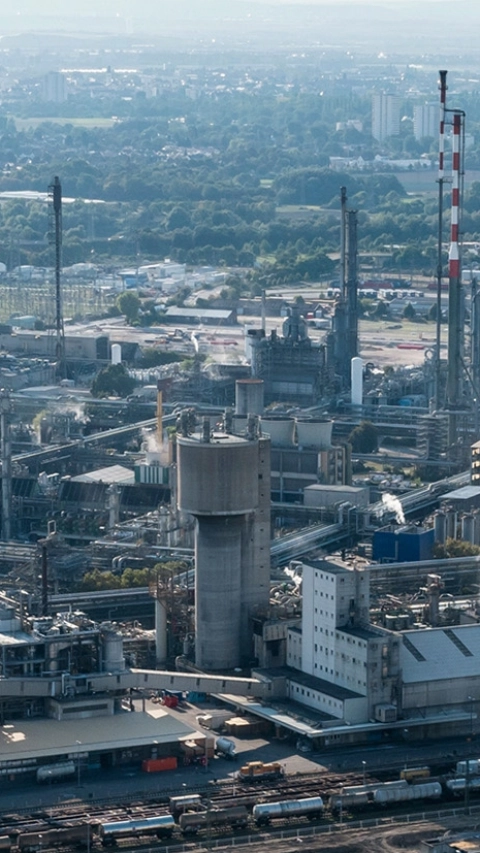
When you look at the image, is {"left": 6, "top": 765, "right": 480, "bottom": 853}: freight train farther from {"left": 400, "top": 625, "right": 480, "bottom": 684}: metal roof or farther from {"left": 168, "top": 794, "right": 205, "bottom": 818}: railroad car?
{"left": 400, "top": 625, "right": 480, "bottom": 684}: metal roof

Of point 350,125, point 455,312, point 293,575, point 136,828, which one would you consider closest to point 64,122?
point 350,125

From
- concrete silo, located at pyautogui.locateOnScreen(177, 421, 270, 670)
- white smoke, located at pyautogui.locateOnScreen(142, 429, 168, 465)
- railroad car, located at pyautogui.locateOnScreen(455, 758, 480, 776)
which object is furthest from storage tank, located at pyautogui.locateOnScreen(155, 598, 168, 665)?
white smoke, located at pyautogui.locateOnScreen(142, 429, 168, 465)

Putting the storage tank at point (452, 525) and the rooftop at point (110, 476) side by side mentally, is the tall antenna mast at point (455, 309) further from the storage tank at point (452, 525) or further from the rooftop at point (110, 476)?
the storage tank at point (452, 525)

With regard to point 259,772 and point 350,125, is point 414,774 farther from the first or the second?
point 350,125

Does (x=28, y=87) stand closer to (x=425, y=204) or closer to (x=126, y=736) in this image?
(x=425, y=204)

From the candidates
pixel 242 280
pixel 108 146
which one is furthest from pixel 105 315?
pixel 108 146

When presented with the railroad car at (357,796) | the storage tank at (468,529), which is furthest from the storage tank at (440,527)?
the railroad car at (357,796)
